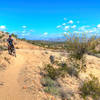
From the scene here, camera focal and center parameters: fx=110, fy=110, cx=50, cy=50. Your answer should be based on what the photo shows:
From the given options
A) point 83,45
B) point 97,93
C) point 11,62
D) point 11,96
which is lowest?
point 97,93

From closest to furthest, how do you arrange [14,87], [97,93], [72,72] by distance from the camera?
[14,87]
[97,93]
[72,72]

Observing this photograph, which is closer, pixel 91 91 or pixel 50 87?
pixel 50 87

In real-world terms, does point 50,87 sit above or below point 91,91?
above

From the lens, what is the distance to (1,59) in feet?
28.0

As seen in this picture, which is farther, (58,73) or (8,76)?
(58,73)

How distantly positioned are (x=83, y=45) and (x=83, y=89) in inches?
118

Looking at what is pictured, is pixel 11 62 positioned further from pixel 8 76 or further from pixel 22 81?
pixel 22 81

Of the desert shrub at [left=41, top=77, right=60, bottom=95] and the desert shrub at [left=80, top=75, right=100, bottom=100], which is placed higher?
the desert shrub at [left=41, top=77, right=60, bottom=95]

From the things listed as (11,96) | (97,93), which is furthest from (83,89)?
(11,96)

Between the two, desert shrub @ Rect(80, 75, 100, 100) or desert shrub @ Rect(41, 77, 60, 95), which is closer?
desert shrub @ Rect(41, 77, 60, 95)

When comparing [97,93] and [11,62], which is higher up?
[11,62]

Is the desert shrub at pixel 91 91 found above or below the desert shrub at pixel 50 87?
below

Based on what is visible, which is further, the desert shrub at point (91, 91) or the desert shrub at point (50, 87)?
the desert shrub at point (91, 91)

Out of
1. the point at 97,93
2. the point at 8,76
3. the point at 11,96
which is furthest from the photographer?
the point at 8,76
